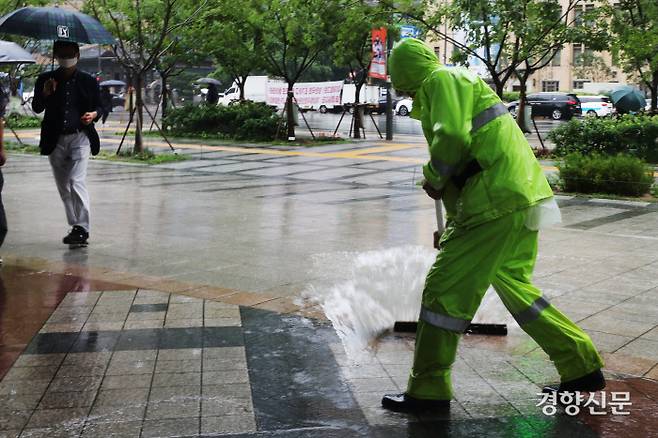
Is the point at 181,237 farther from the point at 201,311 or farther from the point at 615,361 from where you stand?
the point at 615,361

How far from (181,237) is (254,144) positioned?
1536 centimetres

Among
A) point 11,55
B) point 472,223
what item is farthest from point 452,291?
point 11,55

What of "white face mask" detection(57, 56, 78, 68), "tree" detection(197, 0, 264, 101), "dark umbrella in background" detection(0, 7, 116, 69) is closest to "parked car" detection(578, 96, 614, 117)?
"tree" detection(197, 0, 264, 101)

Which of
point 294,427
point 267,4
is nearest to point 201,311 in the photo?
point 294,427

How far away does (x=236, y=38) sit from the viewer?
25438mm

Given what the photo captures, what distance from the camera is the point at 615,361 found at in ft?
15.4

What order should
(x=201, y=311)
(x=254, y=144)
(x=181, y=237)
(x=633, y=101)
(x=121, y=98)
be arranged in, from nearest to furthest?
(x=201, y=311) < (x=181, y=237) < (x=633, y=101) < (x=254, y=144) < (x=121, y=98)

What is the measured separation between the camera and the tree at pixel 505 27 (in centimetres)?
1747

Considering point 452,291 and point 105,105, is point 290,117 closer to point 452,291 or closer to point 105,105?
point 105,105

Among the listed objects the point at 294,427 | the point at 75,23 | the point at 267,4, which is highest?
the point at 267,4

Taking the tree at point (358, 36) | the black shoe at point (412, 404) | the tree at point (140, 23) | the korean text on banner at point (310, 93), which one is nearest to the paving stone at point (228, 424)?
the black shoe at point (412, 404)

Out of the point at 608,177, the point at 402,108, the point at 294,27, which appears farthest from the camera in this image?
the point at 402,108

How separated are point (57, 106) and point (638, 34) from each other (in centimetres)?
1323

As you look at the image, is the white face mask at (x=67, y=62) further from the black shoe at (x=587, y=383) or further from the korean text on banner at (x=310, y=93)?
the korean text on banner at (x=310, y=93)
